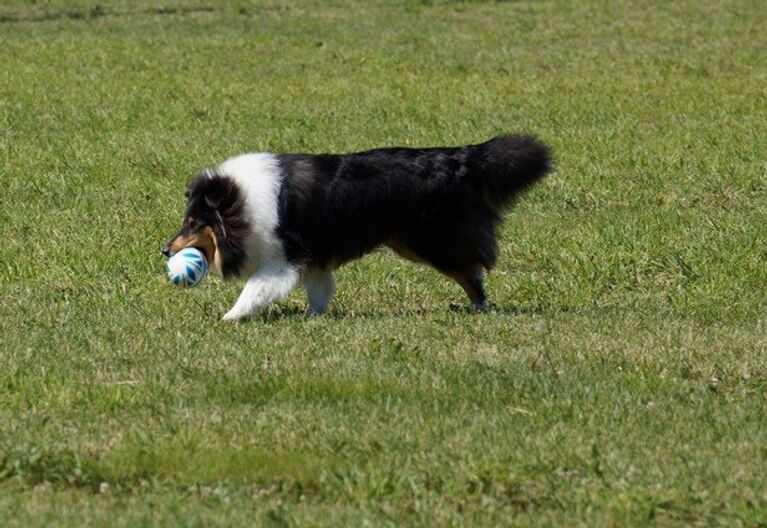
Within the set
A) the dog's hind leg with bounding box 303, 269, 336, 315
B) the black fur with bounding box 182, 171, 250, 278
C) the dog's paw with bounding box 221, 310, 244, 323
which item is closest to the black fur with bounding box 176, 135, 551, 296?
the black fur with bounding box 182, 171, 250, 278

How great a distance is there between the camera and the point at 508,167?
894cm

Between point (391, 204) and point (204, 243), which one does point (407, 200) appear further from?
point (204, 243)

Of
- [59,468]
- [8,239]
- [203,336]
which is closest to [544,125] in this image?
[8,239]

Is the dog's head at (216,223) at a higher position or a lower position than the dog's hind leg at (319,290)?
higher

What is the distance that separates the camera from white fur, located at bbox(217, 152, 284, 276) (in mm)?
8453

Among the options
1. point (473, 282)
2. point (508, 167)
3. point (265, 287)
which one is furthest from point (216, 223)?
point (508, 167)

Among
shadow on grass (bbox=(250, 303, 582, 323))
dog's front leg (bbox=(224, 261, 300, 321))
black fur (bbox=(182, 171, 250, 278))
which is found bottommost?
shadow on grass (bbox=(250, 303, 582, 323))

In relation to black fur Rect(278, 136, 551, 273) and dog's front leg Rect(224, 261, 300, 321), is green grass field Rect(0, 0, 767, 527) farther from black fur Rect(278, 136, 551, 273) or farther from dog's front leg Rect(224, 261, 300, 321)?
black fur Rect(278, 136, 551, 273)

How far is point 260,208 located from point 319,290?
69 cm

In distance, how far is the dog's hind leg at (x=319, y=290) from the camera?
8.80 m

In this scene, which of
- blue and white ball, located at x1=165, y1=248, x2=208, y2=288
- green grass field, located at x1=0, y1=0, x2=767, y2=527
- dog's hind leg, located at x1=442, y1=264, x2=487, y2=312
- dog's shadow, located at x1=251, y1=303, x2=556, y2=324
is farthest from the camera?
dog's hind leg, located at x1=442, y1=264, x2=487, y2=312

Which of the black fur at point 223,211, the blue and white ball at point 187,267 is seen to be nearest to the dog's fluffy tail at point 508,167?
the black fur at point 223,211

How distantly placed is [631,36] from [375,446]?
1824 centimetres

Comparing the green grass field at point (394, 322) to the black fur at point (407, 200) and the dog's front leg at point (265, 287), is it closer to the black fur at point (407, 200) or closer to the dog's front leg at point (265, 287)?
the dog's front leg at point (265, 287)
